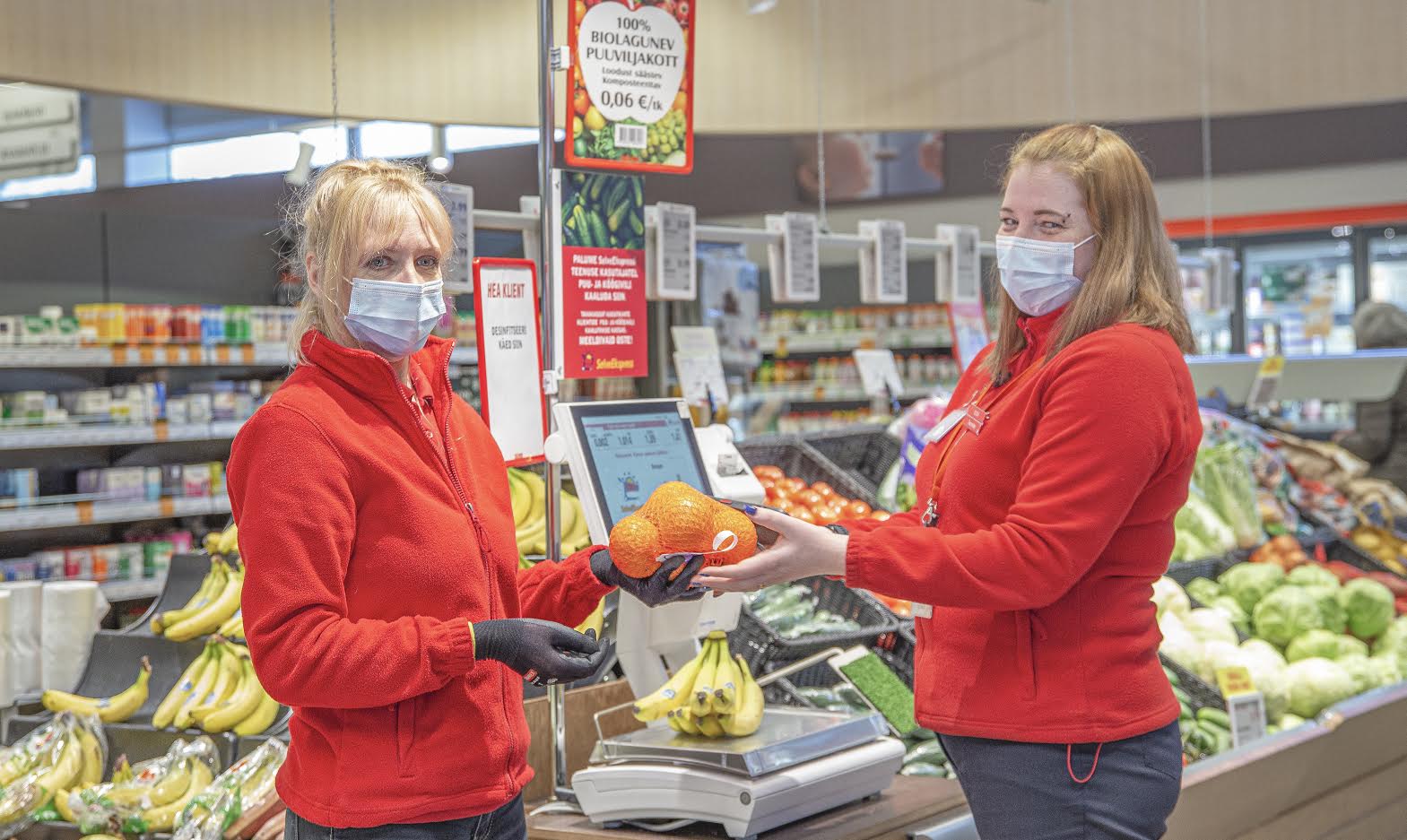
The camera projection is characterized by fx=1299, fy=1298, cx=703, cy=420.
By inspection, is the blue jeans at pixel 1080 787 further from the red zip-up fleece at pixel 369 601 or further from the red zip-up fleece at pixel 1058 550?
the red zip-up fleece at pixel 369 601

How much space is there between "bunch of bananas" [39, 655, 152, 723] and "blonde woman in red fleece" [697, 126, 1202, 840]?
1992 millimetres

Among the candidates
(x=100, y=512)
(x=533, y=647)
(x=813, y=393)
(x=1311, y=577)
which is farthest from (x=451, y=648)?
(x=813, y=393)

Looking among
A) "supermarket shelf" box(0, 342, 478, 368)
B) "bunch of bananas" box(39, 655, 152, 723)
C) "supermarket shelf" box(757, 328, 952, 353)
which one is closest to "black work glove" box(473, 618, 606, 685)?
"bunch of bananas" box(39, 655, 152, 723)

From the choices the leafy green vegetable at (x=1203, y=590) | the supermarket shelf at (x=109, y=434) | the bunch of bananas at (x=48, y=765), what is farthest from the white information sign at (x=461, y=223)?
the supermarket shelf at (x=109, y=434)

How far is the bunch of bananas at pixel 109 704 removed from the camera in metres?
3.18

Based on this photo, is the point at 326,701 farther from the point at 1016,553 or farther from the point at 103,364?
the point at 103,364

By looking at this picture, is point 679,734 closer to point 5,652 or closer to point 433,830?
point 433,830

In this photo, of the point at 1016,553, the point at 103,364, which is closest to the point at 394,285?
the point at 1016,553

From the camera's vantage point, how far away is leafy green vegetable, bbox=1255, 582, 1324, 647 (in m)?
4.22

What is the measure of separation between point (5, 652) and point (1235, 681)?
341 centimetres

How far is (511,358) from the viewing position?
8.73 feet

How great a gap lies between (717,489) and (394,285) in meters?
1.10

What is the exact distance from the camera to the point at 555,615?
2.05 m

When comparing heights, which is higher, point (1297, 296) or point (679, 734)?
point (1297, 296)
